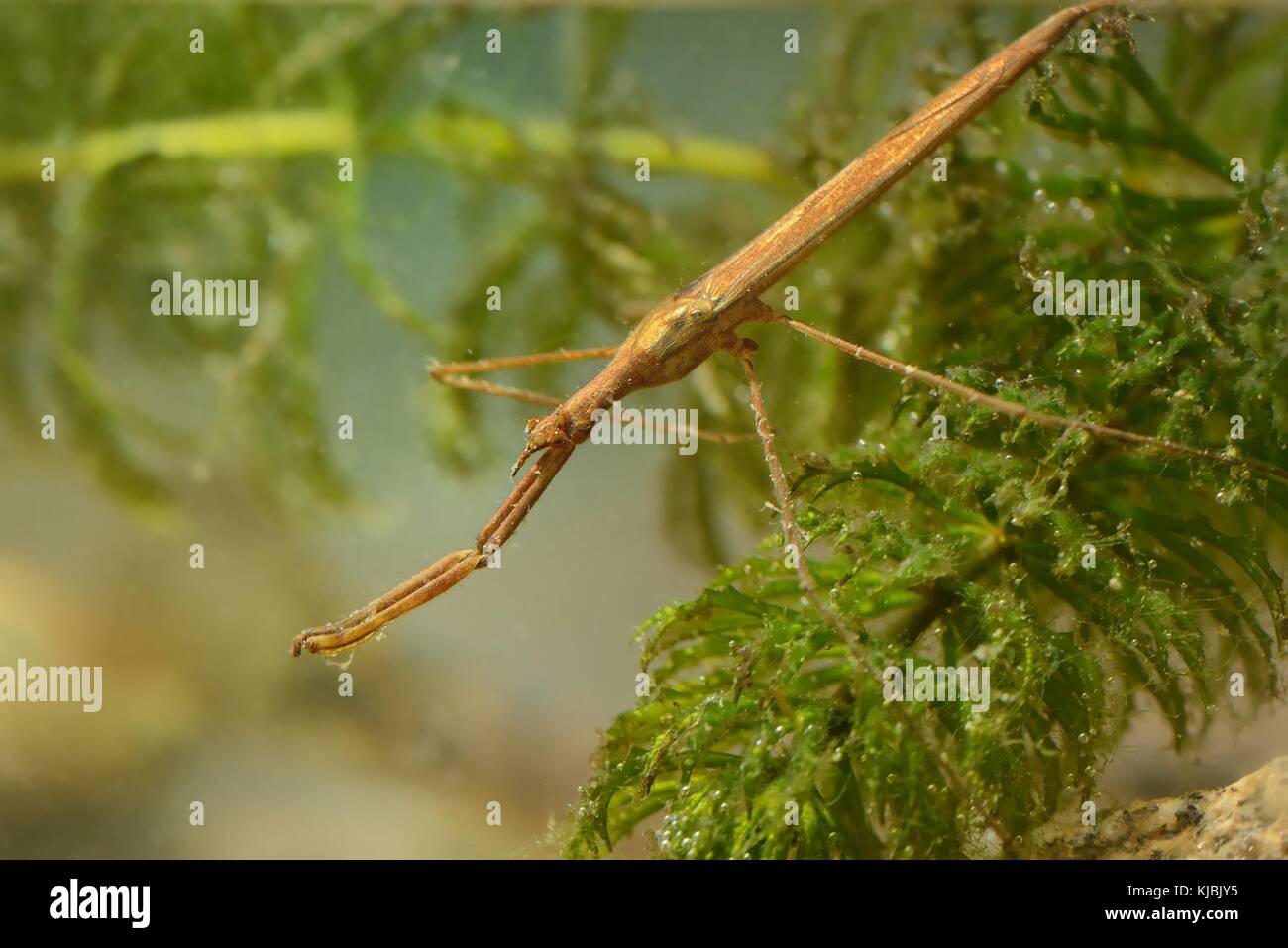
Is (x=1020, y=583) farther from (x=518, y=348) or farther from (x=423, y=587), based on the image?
(x=518, y=348)

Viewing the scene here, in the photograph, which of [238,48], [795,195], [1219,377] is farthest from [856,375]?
[238,48]

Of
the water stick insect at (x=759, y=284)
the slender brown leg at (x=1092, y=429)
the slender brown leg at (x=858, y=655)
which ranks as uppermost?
the water stick insect at (x=759, y=284)

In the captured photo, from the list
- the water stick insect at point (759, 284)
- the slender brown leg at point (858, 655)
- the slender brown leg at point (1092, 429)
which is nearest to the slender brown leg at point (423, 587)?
the water stick insect at point (759, 284)

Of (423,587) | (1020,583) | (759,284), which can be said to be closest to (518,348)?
(759,284)

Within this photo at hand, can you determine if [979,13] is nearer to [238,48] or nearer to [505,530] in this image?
[505,530]

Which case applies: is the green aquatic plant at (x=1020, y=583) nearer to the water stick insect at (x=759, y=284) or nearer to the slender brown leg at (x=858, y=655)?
the slender brown leg at (x=858, y=655)
